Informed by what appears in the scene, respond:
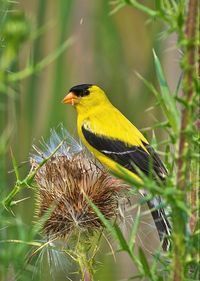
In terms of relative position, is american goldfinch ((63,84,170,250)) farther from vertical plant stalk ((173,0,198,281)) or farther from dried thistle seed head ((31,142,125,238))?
vertical plant stalk ((173,0,198,281))

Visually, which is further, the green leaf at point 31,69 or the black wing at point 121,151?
the black wing at point 121,151

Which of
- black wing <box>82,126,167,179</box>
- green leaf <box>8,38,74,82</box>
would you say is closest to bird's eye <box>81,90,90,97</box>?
black wing <box>82,126,167,179</box>

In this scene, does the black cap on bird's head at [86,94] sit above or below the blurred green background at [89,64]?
below

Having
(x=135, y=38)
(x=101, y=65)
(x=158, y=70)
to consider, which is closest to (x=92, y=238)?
(x=158, y=70)

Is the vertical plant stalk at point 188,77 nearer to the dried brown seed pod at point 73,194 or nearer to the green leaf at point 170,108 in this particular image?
the green leaf at point 170,108

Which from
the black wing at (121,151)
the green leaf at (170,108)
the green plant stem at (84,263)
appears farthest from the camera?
the black wing at (121,151)

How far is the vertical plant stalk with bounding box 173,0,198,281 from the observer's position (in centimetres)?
61

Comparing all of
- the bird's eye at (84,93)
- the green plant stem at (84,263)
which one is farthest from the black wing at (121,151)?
the green plant stem at (84,263)

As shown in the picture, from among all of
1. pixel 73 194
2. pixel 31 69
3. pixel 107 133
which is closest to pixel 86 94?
pixel 107 133

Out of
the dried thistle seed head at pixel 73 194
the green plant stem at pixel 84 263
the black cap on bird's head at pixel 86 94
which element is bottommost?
the black cap on bird's head at pixel 86 94

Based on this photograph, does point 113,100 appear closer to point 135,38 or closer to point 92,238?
point 135,38

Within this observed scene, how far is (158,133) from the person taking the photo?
2410 mm

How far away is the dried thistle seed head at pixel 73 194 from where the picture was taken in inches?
50.8

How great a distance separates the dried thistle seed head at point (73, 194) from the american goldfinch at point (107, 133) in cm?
63
